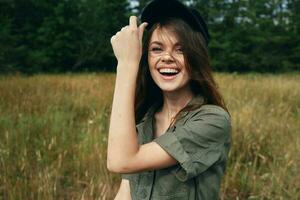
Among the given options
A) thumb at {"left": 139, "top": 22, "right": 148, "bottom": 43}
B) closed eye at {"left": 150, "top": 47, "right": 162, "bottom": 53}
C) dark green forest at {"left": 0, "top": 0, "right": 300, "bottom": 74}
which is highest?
thumb at {"left": 139, "top": 22, "right": 148, "bottom": 43}

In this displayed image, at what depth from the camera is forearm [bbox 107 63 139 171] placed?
1106 mm

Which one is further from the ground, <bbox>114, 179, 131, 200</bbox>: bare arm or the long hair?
the long hair

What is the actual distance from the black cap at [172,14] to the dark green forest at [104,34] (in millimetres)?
15412

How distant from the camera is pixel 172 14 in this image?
1.31m

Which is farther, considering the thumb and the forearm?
the thumb

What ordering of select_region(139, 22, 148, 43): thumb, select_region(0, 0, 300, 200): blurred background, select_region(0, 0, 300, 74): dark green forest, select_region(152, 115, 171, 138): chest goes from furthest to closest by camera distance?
select_region(0, 0, 300, 74): dark green forest → select_region(0, 0, 300, 200): blurred background → select_region(152, 115, 171, 138): chest → select_region(139, 22, 148, 43): thumb

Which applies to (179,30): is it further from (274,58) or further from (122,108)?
(274,58)

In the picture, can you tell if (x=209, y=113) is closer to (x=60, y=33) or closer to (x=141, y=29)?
(x=141, y=29)

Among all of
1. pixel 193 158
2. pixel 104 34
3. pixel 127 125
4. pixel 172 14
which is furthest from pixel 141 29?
pixel 104 34

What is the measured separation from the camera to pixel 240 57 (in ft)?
87.2

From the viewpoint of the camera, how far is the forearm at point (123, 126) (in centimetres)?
111

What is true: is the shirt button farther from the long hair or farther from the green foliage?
the green foliage

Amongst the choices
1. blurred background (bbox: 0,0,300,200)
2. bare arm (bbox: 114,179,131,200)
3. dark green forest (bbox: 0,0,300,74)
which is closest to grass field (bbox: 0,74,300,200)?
blurred background (bbox: 0,0,300,200)

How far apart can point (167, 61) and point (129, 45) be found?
154mm
